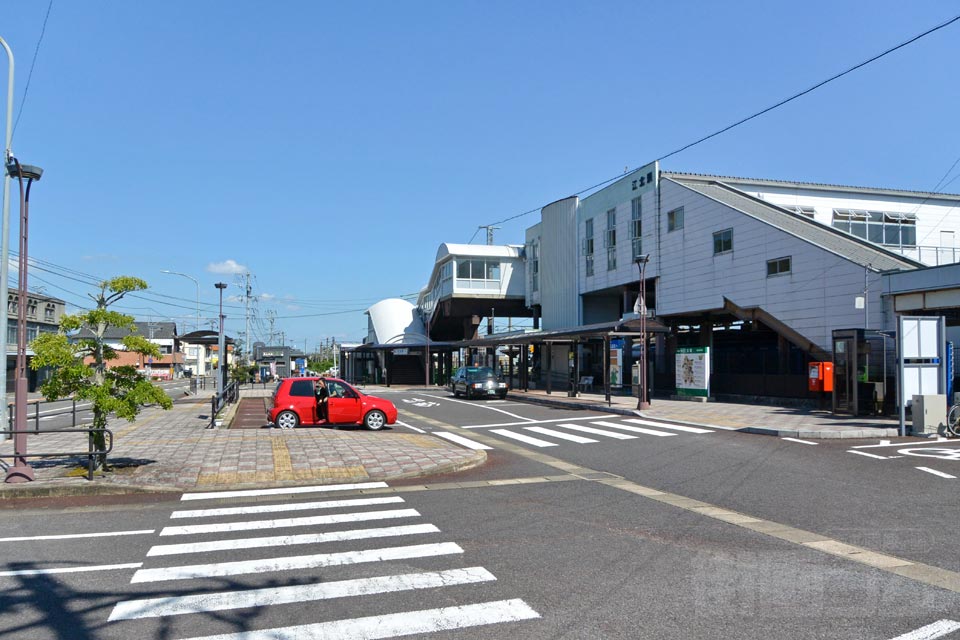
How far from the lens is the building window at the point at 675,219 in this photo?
34.9 meters

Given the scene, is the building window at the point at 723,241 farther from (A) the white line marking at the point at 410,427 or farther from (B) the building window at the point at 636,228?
(A) the white line marking at the point at 410,427

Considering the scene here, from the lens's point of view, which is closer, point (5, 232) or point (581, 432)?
point (5, 232)

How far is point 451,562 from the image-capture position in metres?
6.55

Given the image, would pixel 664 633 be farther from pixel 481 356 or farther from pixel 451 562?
pixel 481 356

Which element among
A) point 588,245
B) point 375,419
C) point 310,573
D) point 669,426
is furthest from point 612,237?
point 310,573

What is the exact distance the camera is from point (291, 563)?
260 inches

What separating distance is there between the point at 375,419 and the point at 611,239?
25.1 m

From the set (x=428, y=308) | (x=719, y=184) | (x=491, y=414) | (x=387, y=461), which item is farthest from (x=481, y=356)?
(x=387, y=461)

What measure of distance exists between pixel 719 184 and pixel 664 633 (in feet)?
110

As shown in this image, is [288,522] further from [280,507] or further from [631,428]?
[631,428]

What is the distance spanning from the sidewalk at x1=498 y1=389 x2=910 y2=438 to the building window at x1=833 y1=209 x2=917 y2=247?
1459 centimetres

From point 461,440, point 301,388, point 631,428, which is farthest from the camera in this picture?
point 631,428

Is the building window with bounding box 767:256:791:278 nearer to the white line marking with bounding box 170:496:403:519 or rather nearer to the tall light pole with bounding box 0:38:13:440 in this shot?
the white line marking with bounding box 170:496:403:519

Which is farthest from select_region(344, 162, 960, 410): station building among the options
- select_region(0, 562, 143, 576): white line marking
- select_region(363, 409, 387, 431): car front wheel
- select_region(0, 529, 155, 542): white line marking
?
select_region(0, 562, 143, 576): white line marking
